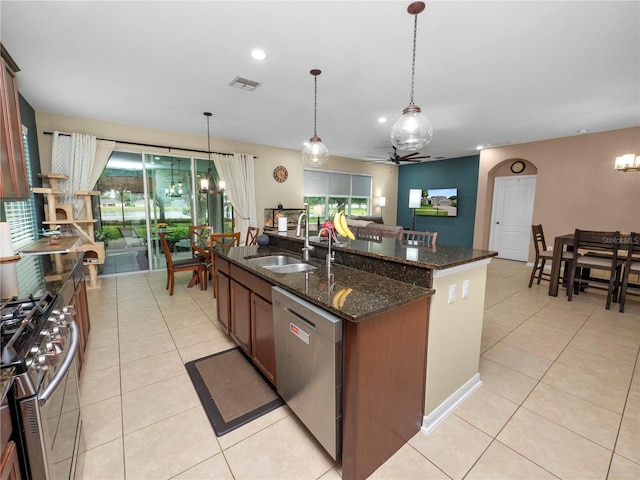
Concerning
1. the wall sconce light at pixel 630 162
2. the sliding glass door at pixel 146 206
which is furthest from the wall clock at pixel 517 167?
the sliding glass door at pixel 146 206

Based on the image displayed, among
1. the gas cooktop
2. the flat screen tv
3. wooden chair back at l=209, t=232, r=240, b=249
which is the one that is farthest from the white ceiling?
the flat screen tv

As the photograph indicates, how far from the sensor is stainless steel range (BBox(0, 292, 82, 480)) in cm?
83

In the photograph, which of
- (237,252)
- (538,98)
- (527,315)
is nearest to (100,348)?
(237,252)

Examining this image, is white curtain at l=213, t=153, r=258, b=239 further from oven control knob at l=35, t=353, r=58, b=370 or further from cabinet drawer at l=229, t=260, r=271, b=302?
oven control knob at l=35, t=353, r=58, b=370

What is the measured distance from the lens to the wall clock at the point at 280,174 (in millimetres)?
6552

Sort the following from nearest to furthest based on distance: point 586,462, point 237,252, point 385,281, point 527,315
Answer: point 586,462 < point 385,281 < point 237,252 < point 527,315

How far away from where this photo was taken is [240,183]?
19.5 feet

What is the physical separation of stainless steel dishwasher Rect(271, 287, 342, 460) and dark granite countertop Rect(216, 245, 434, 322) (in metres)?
0.06

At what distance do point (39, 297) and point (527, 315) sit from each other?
433 cm

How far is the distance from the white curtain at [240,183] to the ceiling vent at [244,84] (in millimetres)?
2667

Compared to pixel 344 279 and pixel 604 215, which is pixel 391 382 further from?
pixel 604 215

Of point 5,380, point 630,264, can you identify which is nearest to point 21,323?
point 5,380

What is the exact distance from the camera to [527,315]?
10.8 feet

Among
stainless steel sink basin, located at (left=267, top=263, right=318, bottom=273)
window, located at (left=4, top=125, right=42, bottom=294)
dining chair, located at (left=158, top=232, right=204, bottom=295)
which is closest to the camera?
window, located at (left=4, top=125, right=42, bottom=294)
